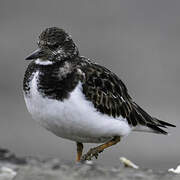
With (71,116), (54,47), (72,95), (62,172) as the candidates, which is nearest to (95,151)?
(71,116)

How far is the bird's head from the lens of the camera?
24.8 feet

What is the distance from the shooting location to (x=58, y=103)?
7199 millimetres

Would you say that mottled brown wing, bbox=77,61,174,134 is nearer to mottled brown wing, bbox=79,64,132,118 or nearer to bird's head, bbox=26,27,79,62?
mottled brown wing, bbox=79,64,132,118

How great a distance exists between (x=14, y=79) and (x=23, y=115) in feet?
5.79

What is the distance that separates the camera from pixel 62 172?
20.6ft

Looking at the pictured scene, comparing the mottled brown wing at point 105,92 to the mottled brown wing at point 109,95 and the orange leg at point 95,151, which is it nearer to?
the mottled brown wing at point 109,95

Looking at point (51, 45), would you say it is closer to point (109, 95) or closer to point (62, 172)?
point (109, 95)

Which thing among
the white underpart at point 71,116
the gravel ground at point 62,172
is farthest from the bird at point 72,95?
the gravel ground at point 62,172

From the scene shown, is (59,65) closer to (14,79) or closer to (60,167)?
(60,167)

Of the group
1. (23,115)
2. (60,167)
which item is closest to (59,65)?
(60,167)

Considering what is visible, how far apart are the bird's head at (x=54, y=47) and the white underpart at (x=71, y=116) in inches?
8.5

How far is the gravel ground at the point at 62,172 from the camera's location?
6229 millimetres

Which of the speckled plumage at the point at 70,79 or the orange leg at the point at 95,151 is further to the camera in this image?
the orange leg at the point at 95,151

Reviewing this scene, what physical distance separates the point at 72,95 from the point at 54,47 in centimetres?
59
